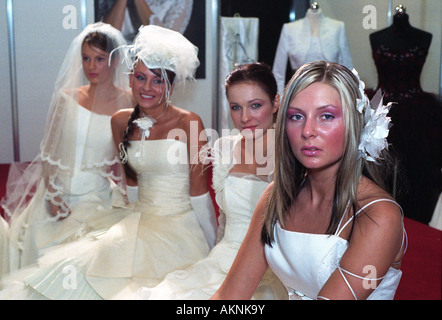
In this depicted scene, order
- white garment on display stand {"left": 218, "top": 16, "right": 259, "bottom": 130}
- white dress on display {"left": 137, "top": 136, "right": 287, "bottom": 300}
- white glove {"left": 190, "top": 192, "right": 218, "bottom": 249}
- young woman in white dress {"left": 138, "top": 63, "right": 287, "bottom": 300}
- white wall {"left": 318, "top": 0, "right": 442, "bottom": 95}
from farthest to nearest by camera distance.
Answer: white garment on display stand {"left": 218, "top": 16, "right": 259, "bottom": 130}, white wall {"left": 318, "top": 0, "right": 442, "bottom": 95}, white glove {"left": 190, "top": 192, "right": 218, "bottom": 249}, young woman in white dress {"left": 138, "top": 63, "right": 287, "bottom": 300}, white dress on display {"left": 137, "top": 136, "right": 287, "bottom": 300}

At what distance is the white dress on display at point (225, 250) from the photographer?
1934mm

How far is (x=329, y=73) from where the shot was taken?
4.05 ft

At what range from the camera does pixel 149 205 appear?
2365mm

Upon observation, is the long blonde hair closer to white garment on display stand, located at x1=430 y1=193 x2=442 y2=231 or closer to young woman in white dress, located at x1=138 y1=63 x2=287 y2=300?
young woman in white dress, located at x1=138 y1=63 x2=287 y2=300

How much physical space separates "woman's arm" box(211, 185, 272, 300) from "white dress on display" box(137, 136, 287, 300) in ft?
1.72

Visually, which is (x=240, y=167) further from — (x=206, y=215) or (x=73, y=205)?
(x=73, y=205)

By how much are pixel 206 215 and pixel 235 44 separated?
2.58 metres

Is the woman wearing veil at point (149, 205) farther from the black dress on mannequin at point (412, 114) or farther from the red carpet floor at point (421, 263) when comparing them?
the black dress on mannequin at point (412, 114)

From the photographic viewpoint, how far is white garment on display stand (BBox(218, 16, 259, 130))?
180 inches

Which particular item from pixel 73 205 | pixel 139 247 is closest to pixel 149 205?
pixel 139 247

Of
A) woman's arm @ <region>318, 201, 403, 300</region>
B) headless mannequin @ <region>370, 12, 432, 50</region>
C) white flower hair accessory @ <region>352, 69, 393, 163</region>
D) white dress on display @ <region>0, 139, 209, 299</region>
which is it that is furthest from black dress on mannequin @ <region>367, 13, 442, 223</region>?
woman's arm @ <region>318, 201, 403, 300</region>

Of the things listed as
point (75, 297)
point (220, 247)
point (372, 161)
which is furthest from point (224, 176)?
point (372, 161)

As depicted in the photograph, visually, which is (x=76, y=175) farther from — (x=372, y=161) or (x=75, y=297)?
(x=372, y=161)

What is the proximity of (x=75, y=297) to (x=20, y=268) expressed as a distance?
49 cm
